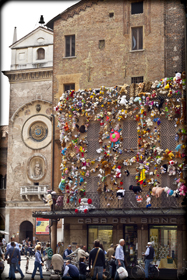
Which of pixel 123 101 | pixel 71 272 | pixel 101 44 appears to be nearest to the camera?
pixel 71 272

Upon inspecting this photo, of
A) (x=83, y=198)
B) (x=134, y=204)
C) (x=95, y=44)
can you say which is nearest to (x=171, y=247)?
(x=134, y=204)

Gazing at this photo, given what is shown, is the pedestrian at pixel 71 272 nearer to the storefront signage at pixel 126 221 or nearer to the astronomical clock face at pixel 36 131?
the storefront signage at pixel 126 221

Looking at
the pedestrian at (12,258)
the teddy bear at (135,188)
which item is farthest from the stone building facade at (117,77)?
the pedestrian at (12,258)

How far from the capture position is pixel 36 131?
173 feet

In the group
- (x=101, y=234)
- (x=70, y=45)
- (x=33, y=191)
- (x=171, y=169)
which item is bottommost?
(x=101, y=234)

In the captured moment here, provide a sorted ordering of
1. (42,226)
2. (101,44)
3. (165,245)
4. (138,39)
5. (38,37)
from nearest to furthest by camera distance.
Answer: (165,245)
(138,39)
(101,44)
(42,226)
(38,37)

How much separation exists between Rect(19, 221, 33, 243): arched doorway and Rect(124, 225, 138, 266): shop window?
2386 cm

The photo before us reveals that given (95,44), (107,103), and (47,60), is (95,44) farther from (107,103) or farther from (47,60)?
(47,60)

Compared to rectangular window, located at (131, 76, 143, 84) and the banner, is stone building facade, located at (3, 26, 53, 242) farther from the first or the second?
rectangular window, located at (131, 76, 143, 84)

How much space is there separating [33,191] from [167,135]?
78.1ft

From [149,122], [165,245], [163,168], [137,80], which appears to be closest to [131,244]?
[165,245]

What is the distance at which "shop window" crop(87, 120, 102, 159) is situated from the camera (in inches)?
1236

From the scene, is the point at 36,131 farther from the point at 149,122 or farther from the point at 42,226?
the point at 149,122

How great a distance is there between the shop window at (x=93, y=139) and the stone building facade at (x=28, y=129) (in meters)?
20.0
